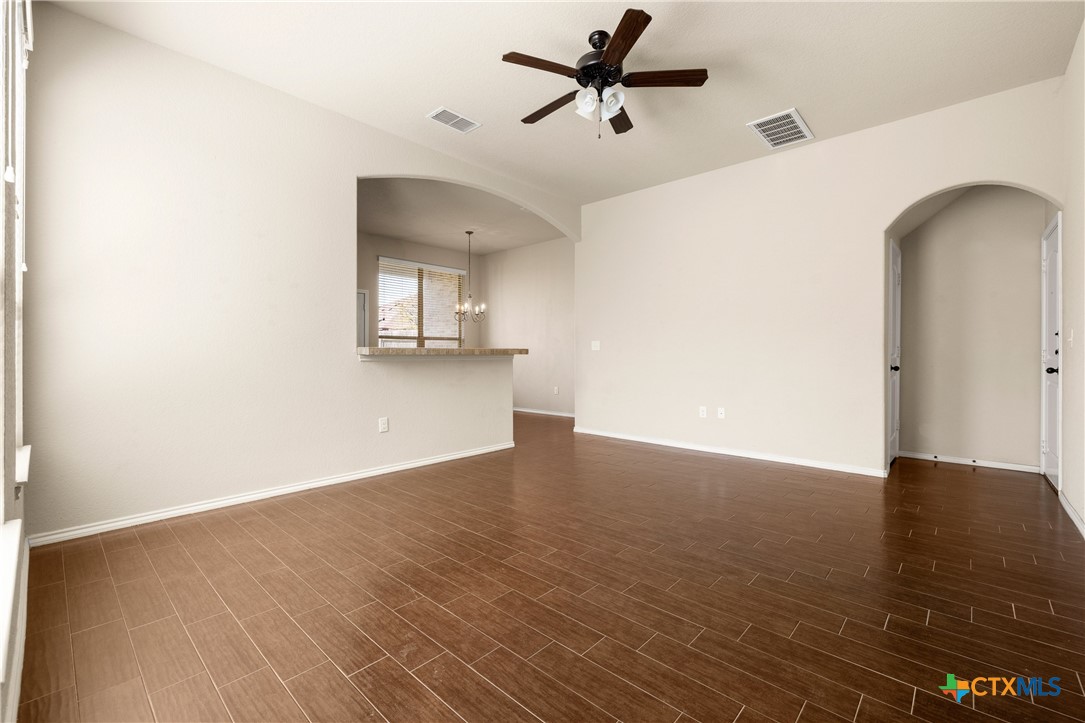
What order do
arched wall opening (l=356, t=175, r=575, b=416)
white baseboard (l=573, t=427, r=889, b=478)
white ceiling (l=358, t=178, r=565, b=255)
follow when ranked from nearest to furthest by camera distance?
white baseboard (l=573, t=427, r=889, b=478) < white ceiling (l=358, t=178, r=565, b=255) < arched wall opening (l=356, t=175, r=575, b=416)

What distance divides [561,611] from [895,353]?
15.5 ft

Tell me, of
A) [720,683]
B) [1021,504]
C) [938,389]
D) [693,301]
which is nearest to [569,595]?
[720,683]

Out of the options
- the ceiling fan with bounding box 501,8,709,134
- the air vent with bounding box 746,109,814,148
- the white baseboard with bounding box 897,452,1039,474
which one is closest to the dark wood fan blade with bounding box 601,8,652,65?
the ceiling fan with bounding box 501,8,709,134

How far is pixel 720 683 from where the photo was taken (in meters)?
1.54

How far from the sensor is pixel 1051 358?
3984 millimetres

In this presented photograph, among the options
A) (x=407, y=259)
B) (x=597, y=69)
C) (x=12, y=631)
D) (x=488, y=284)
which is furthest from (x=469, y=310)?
(x=12, y=631)

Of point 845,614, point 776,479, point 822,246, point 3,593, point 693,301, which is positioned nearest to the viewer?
point 3,593

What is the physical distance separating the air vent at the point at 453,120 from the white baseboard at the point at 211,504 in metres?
2.94

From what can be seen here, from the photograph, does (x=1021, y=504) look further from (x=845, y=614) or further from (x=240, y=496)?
(x=240, y=496)

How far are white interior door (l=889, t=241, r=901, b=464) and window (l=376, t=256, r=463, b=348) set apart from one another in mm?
6619

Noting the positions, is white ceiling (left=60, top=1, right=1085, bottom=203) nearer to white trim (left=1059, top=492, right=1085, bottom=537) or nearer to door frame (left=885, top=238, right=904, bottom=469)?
door frame (left=885, top=238, right=904, bottom=469)

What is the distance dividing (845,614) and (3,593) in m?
2.75

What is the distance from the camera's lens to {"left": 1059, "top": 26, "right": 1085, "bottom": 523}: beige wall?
2.78 metres

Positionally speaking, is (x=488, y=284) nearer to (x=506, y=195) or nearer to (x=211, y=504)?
(x=506, y=195)
